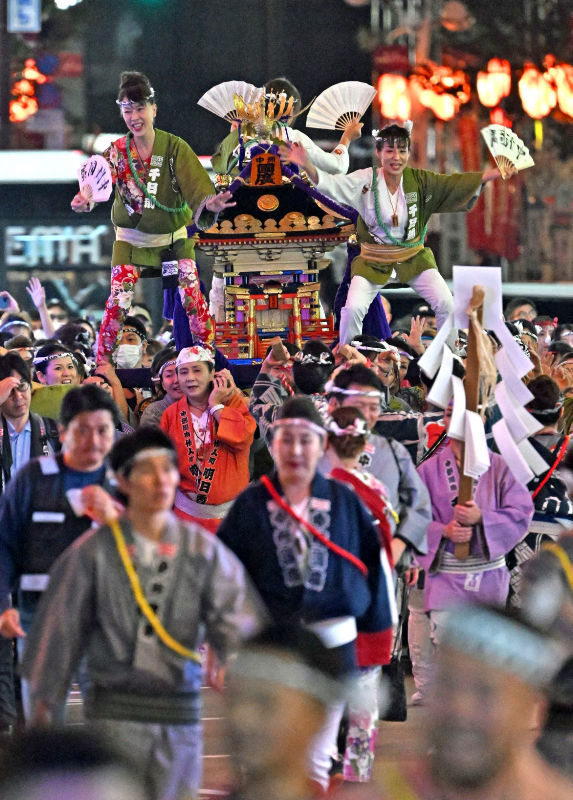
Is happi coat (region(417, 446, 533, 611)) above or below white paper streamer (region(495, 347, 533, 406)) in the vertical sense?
below

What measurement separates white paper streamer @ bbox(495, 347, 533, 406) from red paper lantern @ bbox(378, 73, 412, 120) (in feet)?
36.6

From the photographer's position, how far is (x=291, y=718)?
293 centimetres

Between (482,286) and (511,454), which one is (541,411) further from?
(482,286)

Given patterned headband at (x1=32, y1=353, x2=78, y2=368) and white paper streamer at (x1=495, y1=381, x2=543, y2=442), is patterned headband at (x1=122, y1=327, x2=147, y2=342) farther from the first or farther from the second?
white paper streamer at (x1=495, y1=381, x2=543, y2=442)

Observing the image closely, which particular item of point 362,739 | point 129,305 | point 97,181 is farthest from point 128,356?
point 362,739

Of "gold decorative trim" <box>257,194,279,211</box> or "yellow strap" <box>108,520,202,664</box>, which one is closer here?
"yellow strap" <box>108,520,202,664</box>

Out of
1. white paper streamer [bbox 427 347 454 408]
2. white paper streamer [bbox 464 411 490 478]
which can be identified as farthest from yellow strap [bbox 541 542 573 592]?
white paper streamer [bbox 427 347 454 408]

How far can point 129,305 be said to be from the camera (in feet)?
27.1

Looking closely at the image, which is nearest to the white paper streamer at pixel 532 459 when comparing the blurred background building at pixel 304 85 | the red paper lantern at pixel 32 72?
the blurred background building at pixel 304 85

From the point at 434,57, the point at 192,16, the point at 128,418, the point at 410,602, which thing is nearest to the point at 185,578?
the point at 410,602

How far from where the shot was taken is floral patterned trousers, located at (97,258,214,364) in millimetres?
8195

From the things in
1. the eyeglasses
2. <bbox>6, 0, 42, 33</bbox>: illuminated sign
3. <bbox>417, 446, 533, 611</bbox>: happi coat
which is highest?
<bbox>6, 0, 42, 33</bbox>: illuminated sign

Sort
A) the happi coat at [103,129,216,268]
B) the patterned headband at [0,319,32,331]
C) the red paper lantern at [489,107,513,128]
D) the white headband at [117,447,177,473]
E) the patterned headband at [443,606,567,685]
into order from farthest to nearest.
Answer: the red paper lantern at [489,107,513,128]
the patterned headband at [0,319,32,331]
the happi coat at [103,129,216,268]
the white headband at [117,447,177,473]
the patterned headband at [443,606,567,685]

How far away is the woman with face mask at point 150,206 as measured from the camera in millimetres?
7852
